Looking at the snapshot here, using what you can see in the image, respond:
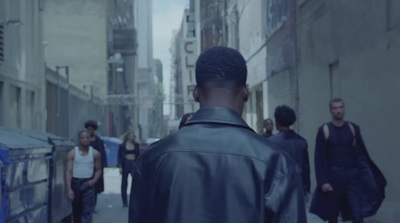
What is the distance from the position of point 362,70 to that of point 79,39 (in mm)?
41472

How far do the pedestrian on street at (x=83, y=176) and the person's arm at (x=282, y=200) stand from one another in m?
7.13

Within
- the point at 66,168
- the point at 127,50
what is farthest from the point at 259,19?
the point at 127,50

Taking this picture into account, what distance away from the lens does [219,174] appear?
2260 mm

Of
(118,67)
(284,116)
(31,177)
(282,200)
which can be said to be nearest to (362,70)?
(284,116)

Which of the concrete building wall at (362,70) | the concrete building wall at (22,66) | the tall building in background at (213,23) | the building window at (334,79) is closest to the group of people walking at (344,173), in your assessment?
the concrete building wall at (362,70)

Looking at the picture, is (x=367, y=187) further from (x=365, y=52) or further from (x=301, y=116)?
(x=301, y=116)

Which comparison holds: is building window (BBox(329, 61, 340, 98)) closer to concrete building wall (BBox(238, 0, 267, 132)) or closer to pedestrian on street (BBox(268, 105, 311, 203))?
pedestrian on street (BBox(268, 105, 311, 203))

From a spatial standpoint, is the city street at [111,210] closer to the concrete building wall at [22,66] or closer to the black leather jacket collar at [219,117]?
the concrete building wall at [22,66]

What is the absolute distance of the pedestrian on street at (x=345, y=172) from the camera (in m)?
6.68

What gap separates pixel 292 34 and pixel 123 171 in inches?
194

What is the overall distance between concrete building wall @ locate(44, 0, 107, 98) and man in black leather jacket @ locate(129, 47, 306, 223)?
4813 cm

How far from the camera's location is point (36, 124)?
2197cm

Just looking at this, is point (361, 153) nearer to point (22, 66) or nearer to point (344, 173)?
point (344, 173)

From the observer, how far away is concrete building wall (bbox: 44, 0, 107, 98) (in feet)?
164
